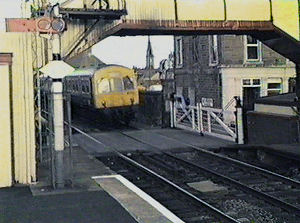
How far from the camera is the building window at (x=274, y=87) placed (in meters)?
25.8

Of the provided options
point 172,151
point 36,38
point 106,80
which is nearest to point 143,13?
point 36,38

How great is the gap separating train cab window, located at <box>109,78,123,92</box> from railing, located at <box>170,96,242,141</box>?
3.83 meters

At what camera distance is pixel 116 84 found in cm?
2759

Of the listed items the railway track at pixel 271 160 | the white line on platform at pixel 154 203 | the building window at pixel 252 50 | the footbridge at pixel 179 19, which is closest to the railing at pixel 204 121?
the railway track at pixel 271 160

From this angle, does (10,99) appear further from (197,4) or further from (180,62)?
(180,62)

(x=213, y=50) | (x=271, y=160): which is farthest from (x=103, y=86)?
(x=271, y=160)

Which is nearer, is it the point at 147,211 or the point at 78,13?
the point at 147,211

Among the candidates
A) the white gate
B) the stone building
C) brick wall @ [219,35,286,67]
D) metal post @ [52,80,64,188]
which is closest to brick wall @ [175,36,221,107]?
the stone building

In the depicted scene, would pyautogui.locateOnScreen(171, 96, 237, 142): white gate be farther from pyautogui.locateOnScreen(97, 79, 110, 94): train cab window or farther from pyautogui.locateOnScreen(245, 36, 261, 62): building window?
pyautogui.locateOnScreen(245, 36, 261, 62): building window

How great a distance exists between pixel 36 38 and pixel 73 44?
282cm

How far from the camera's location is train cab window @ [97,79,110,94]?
2697cm

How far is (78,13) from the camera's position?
39.2 feet

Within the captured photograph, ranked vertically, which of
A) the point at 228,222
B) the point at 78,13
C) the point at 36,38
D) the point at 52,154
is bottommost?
the point at 228,222

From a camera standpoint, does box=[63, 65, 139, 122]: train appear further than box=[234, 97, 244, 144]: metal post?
Yes
